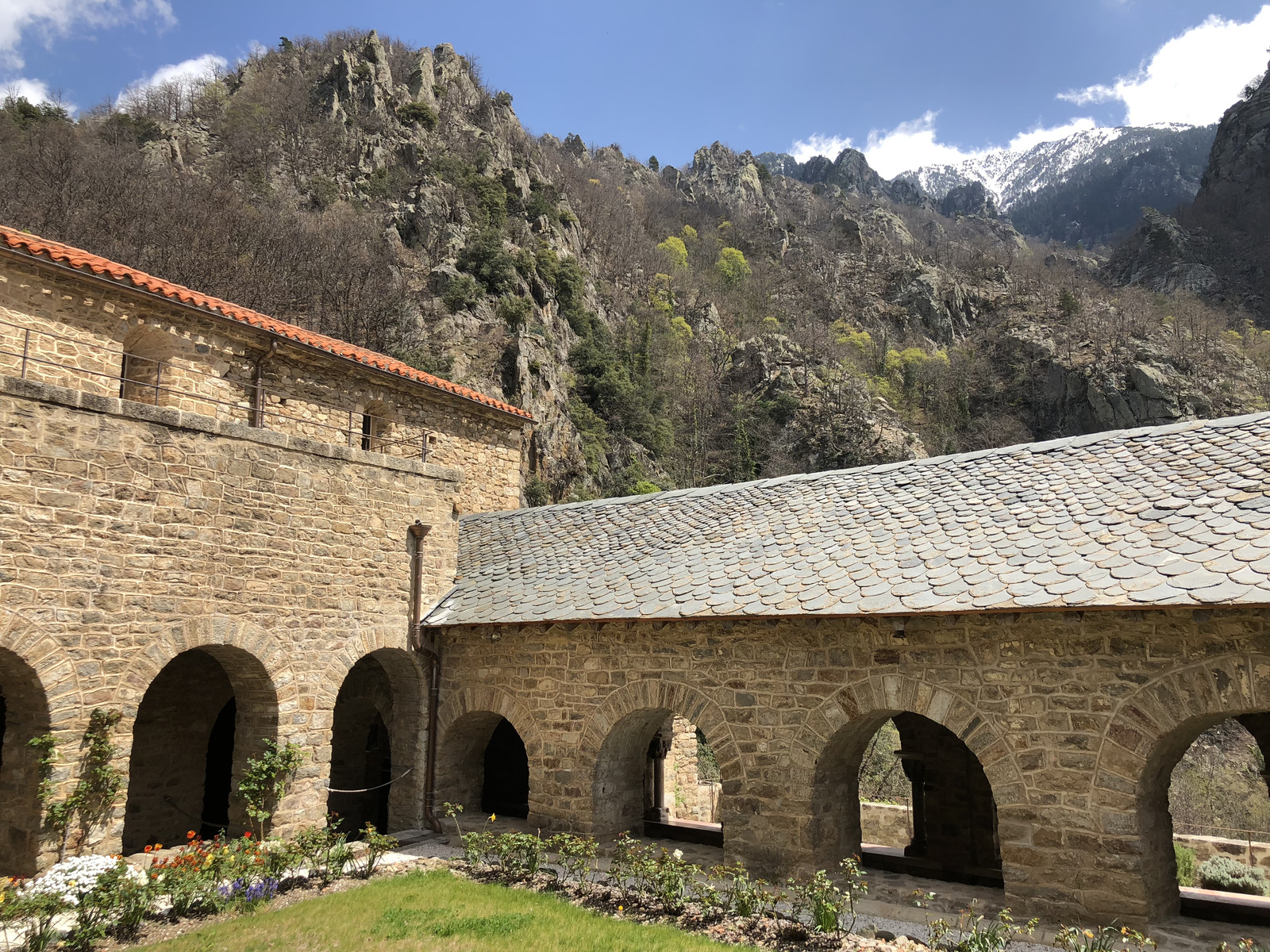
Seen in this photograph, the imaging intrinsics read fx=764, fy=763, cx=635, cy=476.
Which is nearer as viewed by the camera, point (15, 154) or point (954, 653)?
point (954, 653)

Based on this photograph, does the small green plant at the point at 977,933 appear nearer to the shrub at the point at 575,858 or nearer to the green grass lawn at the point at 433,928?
the green grass lawn at the point at 433,928

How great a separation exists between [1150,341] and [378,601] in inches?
1874

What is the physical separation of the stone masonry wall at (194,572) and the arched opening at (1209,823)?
30.9 feet

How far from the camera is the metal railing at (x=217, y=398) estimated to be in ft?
35.8

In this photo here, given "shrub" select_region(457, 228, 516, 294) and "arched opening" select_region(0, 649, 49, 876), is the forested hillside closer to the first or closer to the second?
"shrub" select_region(457, 228, 516, 294)

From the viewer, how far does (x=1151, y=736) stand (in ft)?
22.9

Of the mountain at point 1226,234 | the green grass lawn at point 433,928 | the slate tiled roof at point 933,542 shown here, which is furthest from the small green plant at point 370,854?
the mountain at point 1226,234

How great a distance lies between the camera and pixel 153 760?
37.1 feet

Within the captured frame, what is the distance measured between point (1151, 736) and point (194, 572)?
34.0ft

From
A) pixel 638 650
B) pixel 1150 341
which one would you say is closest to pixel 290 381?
pixel 638 650

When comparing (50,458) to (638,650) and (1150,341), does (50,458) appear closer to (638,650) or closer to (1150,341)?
(638,650)

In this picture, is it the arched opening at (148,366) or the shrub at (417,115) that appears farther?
the shrub at (417,115)

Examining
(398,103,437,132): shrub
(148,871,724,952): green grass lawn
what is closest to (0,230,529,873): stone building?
(148,871,724,952): green grass lawn

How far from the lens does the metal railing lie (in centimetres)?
1091
